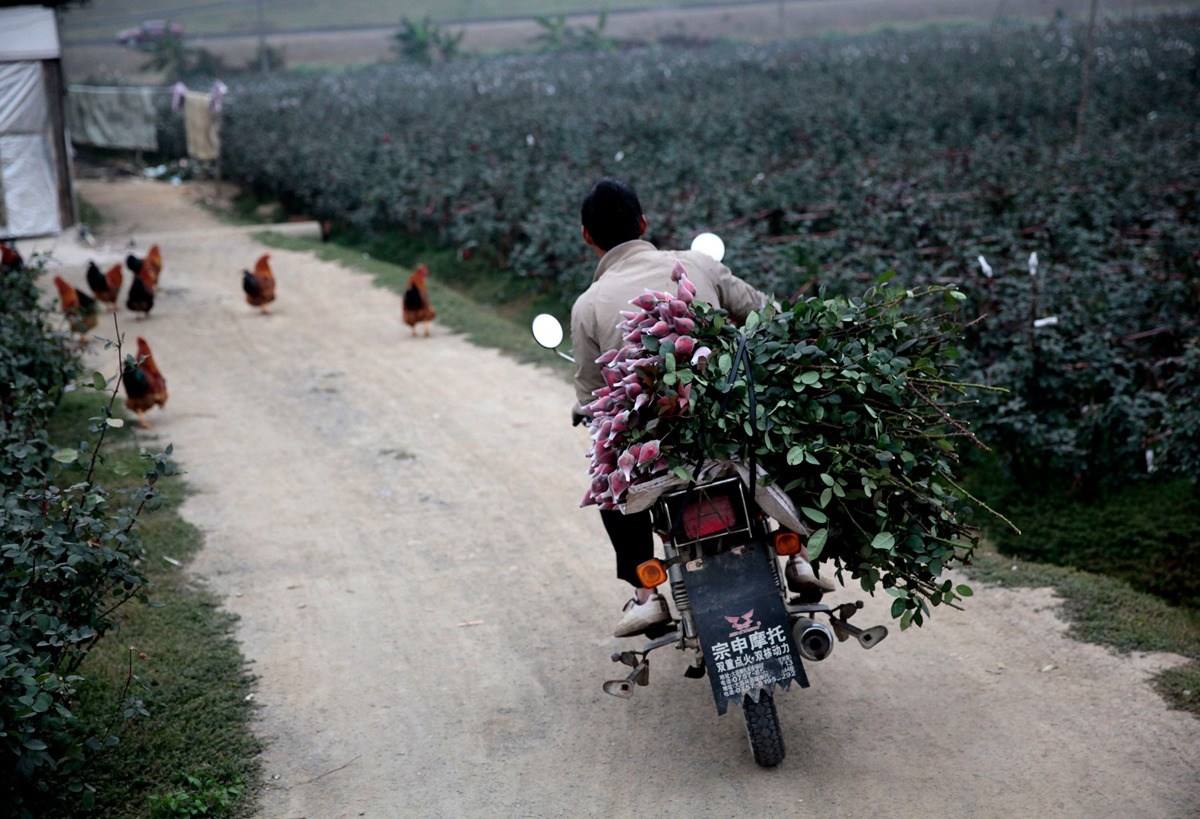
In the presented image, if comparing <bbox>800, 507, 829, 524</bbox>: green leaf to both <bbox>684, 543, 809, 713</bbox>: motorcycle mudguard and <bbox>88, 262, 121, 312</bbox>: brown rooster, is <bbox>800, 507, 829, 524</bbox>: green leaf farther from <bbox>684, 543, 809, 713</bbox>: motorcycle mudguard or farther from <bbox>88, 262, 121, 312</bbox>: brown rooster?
<bbox>88, 262, 121, 312</bbox>: brown rooster

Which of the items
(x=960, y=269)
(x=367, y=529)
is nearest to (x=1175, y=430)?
(x=960, y=269)

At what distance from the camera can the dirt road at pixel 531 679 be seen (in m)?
3.61

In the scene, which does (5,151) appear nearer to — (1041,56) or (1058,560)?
(1058,560)

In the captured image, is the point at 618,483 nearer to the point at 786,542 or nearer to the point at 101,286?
the point at 786,542

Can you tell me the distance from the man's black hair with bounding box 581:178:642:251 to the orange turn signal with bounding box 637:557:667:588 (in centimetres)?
118

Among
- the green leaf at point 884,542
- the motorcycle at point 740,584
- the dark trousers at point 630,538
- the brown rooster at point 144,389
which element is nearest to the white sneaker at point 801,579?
the motorcycle at point 740,584

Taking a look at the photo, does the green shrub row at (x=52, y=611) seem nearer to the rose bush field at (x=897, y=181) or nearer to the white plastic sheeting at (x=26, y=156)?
the rose bush field at (x=897, y=181)

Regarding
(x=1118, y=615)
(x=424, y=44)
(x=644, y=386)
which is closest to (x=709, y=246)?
(x=644, y=386)

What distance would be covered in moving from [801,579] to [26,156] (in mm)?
16180

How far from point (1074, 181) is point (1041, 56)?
15.4m

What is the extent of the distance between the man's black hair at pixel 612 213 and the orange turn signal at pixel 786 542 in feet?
4.02

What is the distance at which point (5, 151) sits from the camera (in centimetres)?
1628

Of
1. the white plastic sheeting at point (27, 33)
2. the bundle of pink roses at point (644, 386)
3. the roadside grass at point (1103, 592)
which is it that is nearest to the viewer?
the bundle of pink roses at point (644, 386)

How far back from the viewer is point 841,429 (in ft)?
11.4
